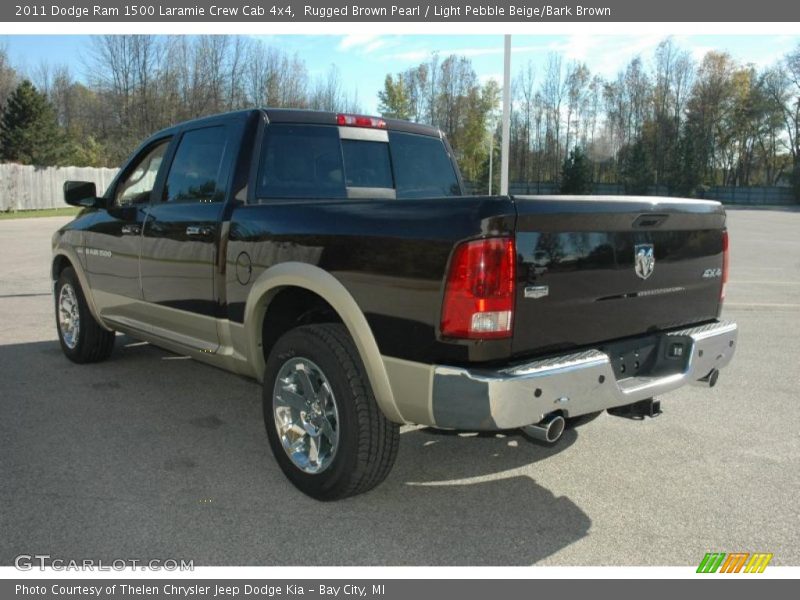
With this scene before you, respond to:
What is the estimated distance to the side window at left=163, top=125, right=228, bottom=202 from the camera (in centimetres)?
429

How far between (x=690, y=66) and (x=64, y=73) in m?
70.5

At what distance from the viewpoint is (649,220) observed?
10.9ft

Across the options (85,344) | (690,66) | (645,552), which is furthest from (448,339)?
(690,66)

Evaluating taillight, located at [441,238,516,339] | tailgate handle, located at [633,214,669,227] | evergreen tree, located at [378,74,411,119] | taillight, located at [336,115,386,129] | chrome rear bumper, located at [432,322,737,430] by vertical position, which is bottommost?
chrome rear bumper, located at [432,322,737,430]

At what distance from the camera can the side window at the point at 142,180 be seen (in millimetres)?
5051

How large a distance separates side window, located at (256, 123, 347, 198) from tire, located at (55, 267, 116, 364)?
2752 mm

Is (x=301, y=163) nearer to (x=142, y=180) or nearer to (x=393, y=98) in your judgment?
(x=142, y=180)

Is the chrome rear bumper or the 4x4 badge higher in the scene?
the 4x4 badge

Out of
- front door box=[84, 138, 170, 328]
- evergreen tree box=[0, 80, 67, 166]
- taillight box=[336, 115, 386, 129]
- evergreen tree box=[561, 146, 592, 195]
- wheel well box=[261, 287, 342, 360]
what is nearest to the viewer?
wheel well box=[261, 287, 342, 360]

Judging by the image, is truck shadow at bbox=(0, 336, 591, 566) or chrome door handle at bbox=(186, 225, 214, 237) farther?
chrome door handle at bbox=(186, 225, 214, 237)

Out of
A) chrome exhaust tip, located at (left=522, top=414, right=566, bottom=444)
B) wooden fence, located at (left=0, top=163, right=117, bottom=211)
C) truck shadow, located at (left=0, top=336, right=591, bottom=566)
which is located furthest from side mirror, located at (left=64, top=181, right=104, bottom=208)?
wooden fence, located at (left=0, top=163, right=117, bottom=211)

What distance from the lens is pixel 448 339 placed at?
2.79 metres

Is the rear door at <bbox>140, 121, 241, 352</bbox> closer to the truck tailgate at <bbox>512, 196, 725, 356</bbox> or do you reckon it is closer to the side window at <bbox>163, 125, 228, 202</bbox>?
the side window at <bbox>163, 125, 228, 202</bbox>
